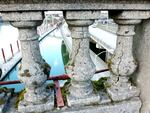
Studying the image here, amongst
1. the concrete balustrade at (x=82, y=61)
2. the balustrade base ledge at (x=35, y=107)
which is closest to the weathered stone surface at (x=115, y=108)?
the concrete balustrade at (x=82, y=61)

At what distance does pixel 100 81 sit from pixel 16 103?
0.85 metres

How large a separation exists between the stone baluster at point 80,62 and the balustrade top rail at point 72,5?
0.18 ft

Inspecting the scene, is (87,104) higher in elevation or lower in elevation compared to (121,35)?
lower

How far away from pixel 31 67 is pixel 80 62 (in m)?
0.39

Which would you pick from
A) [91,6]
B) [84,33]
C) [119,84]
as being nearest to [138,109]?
[119,84]

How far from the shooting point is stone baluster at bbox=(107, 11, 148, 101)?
1.49 metres

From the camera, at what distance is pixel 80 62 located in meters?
1.54

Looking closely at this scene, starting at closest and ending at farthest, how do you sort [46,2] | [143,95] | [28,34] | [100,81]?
[46,2]
[28,34]
[143,95]
[100,81]

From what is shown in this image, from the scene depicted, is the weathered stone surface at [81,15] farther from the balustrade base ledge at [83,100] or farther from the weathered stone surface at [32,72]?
the balustrade base ledge at [83,100]

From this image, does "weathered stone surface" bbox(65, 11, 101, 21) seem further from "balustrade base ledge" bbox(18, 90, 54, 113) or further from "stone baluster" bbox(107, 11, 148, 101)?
"balustrade base ledge" bbox(18, 90, 54, 113)

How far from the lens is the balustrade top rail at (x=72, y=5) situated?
1243 millimetres

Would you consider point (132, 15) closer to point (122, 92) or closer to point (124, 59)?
point (124, 59)

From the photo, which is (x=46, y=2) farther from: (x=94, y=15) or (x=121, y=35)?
(x=121, y=35)

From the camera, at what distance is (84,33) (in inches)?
57.2
